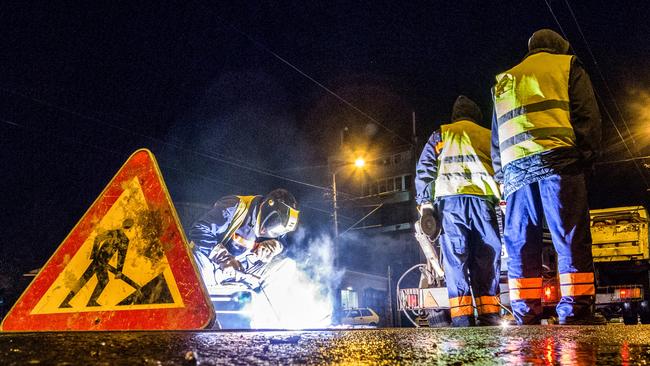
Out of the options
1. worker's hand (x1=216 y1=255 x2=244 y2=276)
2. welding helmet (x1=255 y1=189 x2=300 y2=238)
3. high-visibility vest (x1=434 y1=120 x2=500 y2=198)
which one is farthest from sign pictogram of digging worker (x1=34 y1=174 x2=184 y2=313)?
welding helmet (x1=255 y1=189 x2=300 y2=238)

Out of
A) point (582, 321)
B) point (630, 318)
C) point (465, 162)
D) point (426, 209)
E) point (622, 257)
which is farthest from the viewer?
point (622, 257)

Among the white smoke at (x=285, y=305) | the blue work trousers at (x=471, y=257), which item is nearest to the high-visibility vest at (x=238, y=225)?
the white smoke at (x=285, y=305)

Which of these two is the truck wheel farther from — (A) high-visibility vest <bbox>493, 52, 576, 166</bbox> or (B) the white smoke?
(A) high-visibility vest <bbox>493, 52, 576, 166</bbox>

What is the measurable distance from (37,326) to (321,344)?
2296 mm

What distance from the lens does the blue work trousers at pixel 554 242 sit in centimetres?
357

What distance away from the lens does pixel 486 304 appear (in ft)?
15.9

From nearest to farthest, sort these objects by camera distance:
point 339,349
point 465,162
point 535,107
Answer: point 339,349 → point 535,107 → point 465,162

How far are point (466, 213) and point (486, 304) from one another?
2.89 feet

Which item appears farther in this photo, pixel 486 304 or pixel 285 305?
pixel 285 305

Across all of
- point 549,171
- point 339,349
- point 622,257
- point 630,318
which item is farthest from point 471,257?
point 622,257

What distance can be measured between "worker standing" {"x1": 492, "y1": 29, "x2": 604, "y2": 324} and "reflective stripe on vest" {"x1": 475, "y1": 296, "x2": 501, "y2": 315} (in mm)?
834

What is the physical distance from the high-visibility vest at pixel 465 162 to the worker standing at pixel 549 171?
2.50 feet

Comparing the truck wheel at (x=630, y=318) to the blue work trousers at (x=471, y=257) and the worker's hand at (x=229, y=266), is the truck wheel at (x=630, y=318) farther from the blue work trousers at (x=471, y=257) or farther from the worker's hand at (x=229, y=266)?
the worker's hand at (x=229, y=266)

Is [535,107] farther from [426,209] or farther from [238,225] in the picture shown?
[238,225]
